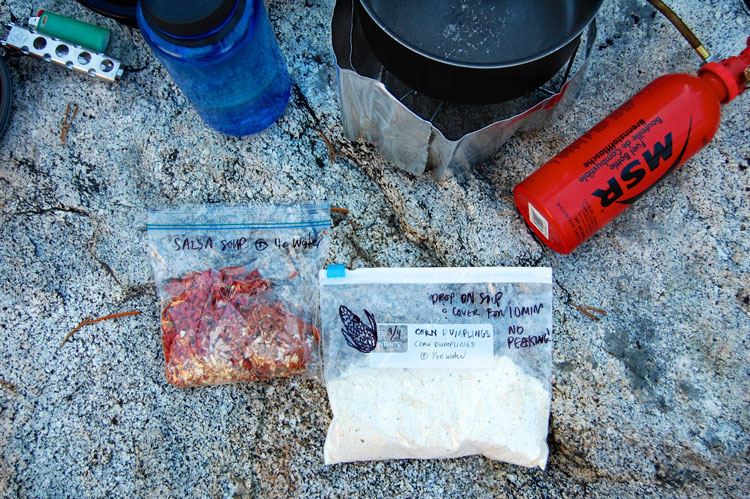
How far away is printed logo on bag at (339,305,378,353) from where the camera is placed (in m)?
1.04

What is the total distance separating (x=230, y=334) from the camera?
103 centimetres

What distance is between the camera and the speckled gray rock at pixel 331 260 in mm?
1046

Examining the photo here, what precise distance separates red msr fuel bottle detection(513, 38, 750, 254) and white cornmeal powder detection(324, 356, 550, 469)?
12.3 inches

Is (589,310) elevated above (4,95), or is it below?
below

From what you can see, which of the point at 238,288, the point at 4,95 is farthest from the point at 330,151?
the point at 4,95

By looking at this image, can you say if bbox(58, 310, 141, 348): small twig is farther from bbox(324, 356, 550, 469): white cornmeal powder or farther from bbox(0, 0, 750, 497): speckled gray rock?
bbox(324, 356, 550, 469): white cornmeal powder

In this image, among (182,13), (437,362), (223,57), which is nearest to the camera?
(182,13)

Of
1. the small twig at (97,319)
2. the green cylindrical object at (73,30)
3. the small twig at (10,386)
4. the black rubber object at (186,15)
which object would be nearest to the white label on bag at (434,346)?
the small twig at (97,319)

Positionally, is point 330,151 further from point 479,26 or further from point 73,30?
point 73,30

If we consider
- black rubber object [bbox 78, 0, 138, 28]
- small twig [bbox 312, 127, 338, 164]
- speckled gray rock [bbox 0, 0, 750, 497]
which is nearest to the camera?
black rubber object [bbox 78, 0, 138, 28]

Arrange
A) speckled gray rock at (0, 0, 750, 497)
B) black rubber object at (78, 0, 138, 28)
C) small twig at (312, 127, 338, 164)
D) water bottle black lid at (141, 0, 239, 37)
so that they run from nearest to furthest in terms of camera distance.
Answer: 1. water bottle black lid at (141, 0, 239, 37)
2. black rubber object at (78, 0, 138, 28)
3. speckled gray rock at (0, 0, 750, 497)
4. small twig at (312, 127, 338, 164)

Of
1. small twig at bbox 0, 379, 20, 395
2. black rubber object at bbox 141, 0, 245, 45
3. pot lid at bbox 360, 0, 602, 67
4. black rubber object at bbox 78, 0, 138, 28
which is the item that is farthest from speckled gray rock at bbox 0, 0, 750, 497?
black rubber object at bbox 141, 0, 245, 45

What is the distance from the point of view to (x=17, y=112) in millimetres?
1165

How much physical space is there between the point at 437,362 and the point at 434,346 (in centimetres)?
3
